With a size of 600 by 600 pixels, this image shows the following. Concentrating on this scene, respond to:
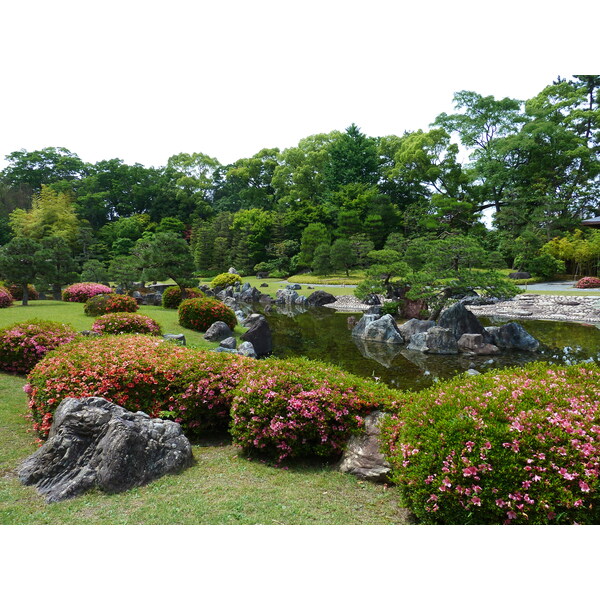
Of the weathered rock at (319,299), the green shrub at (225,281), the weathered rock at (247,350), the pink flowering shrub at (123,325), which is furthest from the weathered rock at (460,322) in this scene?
the green shrub at (225,281)

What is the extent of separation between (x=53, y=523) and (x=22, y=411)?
129 inches

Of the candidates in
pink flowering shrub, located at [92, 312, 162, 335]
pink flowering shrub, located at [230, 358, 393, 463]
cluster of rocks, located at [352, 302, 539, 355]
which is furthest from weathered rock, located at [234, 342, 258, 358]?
pink flowering shrub, located at [230, 358, 393, 463]

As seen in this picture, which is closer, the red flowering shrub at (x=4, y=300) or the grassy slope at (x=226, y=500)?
the grassy slope at (x=226, y=500)

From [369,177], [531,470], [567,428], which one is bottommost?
[531,470]

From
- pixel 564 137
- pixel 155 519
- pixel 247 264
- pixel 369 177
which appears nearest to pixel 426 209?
pixel 369 177

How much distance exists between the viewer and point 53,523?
3041 mm

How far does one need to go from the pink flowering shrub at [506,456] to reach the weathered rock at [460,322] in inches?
350

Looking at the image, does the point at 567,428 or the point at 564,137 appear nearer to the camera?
the point at 567,428

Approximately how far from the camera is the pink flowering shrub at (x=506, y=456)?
2.48 m

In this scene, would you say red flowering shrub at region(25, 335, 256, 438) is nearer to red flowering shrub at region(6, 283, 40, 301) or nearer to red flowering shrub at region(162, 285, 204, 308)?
red flowering shrub at region(162, 285, 204, 308)

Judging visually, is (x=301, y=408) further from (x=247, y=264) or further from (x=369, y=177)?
(x=369, y=177)

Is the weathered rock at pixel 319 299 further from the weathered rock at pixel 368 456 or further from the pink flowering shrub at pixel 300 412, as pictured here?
the weathered rock at pixel 368 456

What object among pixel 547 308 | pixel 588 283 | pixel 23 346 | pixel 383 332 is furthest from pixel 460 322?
pixel 588 283

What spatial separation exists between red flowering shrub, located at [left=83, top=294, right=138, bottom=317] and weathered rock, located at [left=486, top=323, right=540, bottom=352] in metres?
11.6
